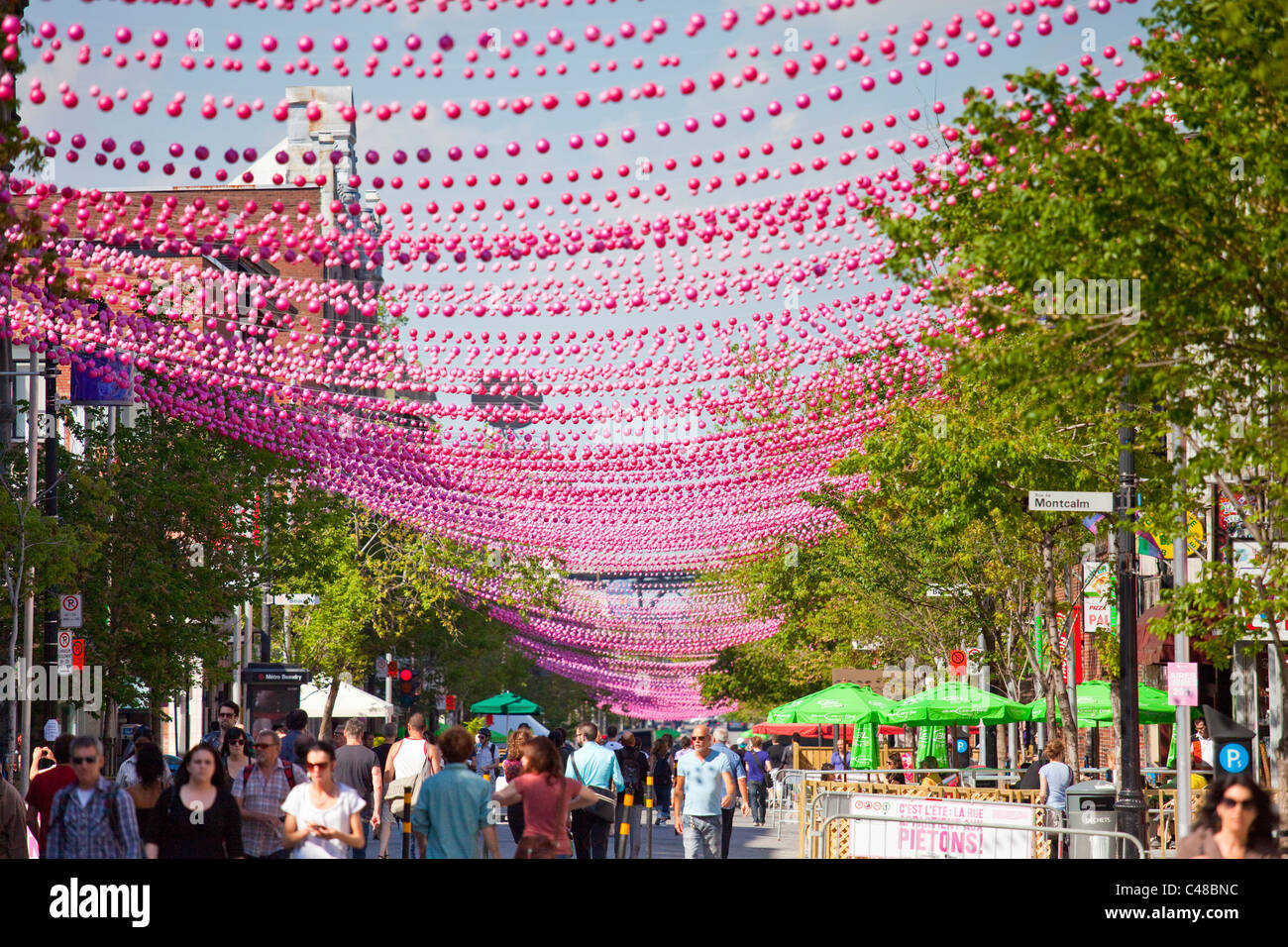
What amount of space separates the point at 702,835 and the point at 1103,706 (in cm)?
1159

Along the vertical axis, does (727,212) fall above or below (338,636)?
above

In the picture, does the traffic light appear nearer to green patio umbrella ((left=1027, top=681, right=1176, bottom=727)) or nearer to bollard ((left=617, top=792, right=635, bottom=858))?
green patio umbrella ((left=1027, top=681, right=1176, bottom=727))

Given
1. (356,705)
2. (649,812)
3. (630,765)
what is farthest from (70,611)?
(356,705)

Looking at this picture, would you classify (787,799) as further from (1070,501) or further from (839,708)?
(1070,501)

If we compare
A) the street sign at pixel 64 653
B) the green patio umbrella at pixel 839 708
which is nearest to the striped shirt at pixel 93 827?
the street sign at pixel 64 653

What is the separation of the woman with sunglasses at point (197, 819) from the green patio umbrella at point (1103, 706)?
16021mm

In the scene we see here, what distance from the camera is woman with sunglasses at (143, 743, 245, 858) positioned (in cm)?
1106

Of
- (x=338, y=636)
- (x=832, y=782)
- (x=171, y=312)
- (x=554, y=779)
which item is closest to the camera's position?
(x=554, y=779)

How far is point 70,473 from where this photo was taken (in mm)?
29797

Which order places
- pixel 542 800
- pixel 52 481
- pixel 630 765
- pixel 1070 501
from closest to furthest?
pixel 542 800 → pixel 1070 501 → pixel 630 765 → pixel 52 481

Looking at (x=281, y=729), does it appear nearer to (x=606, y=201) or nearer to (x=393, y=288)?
(x=393, y=288)

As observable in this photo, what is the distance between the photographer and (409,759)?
17859 mm

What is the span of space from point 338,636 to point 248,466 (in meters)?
13.7
